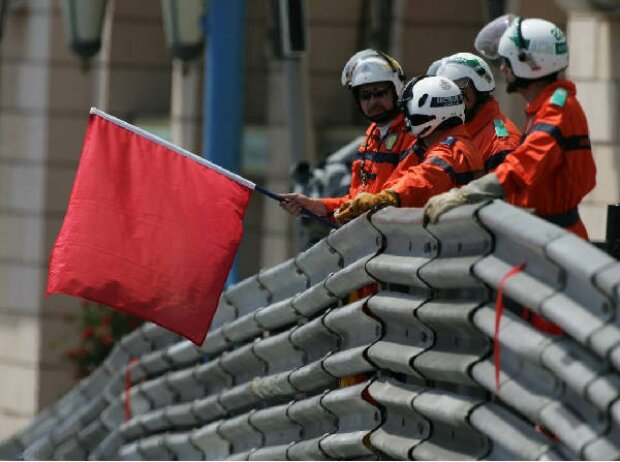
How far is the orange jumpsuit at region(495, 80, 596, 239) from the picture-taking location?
938 cm

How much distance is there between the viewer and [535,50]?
981 centimetres

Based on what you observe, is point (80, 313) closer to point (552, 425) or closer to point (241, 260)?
point (241, 260)

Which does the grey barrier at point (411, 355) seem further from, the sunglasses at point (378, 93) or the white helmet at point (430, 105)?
the sunglasses at point (378, 93)

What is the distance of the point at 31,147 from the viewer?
30.0 meters

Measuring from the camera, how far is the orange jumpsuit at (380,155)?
443 inches

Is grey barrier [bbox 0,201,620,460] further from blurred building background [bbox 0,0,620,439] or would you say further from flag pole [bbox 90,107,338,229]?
blurred building background [bbox 0,0,620,439]

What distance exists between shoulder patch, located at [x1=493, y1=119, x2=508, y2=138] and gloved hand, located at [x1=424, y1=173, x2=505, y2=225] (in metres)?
1.64

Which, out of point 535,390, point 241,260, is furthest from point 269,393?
point 241,260

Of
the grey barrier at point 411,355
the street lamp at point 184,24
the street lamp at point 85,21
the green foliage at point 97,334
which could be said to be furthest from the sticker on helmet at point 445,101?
the green foliage at point 97,334

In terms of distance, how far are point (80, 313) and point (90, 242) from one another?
53.2ft

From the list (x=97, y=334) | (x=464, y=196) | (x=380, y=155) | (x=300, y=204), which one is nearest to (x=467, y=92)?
(x=380, y=155)

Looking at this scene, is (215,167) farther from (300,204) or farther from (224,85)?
(224,85)

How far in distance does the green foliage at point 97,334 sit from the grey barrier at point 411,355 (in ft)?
37.3

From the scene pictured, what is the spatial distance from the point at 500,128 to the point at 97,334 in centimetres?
1560
